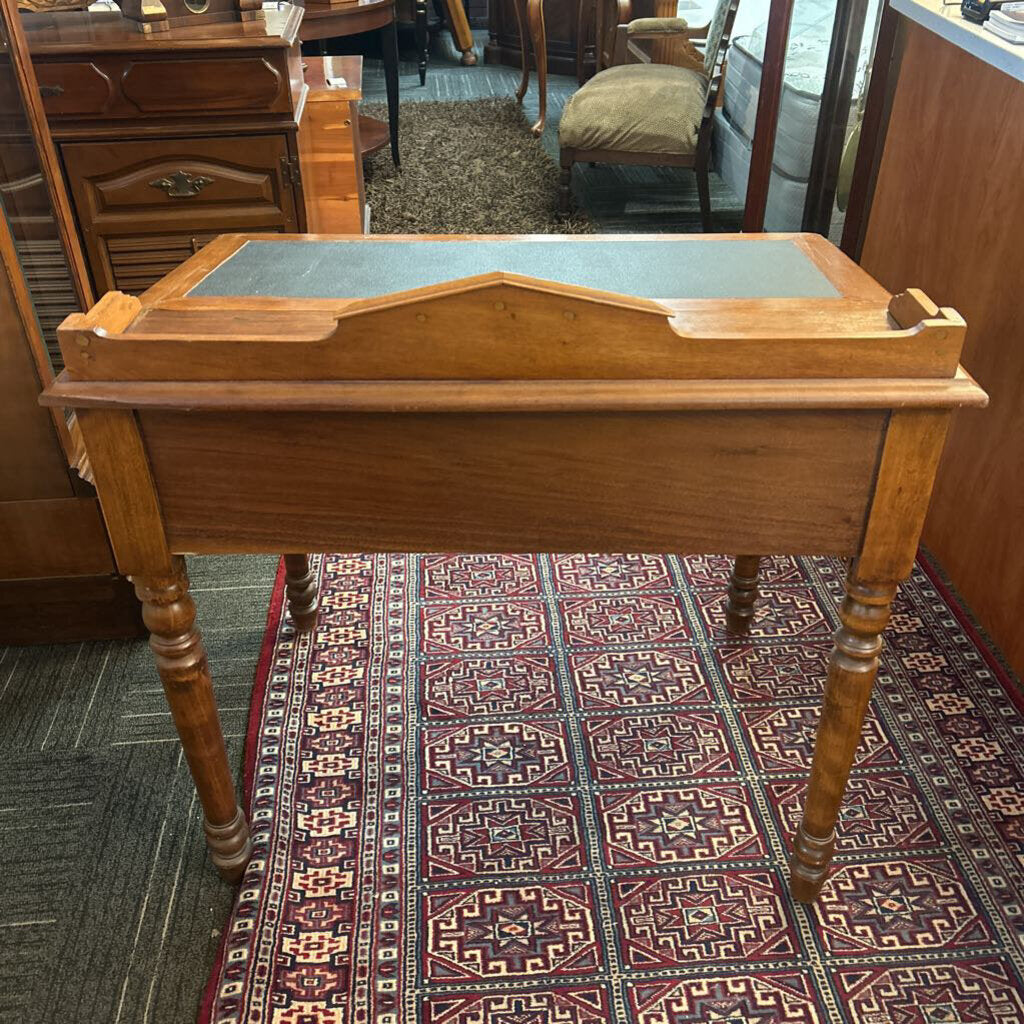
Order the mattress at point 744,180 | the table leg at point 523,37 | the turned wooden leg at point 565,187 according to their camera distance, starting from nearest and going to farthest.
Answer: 1. the mattress at point 744,180
2. the turned wooden leg at point 565,187
3. the table leg at point 523,37

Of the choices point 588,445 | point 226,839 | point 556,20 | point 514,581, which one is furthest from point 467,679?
point 556,20

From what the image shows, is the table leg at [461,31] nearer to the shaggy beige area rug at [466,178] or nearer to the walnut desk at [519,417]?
the shaggy beige area rug at [466,178]

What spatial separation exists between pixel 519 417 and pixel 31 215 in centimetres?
124

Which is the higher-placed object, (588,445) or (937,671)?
(588,445)

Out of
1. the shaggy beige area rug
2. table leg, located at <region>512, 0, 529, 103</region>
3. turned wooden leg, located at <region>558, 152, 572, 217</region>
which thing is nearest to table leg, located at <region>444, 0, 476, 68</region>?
table leg, located at <region>512, 0, 529, 103</region>

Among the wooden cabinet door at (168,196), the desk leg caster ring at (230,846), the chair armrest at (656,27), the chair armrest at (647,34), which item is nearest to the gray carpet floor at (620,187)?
the chair armrest at (647,34)

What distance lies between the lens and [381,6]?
430 centimetres

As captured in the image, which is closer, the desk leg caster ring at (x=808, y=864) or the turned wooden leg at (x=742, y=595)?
the desk leg caster ring at (x=808, y=864)

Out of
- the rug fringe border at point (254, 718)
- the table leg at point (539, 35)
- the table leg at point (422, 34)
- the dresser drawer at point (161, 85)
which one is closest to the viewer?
the rug fringe border at point (254, 718)

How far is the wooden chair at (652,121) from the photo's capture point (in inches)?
163

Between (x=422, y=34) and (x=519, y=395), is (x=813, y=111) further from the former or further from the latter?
(x=422, y=34)

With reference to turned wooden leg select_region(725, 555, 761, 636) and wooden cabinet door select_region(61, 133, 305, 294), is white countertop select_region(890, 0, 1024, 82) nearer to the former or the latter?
turned wooden leg select_region(725, 555, 761, 636)

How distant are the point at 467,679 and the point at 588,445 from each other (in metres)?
0.97

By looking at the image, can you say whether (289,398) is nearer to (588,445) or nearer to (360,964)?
(588,445)
